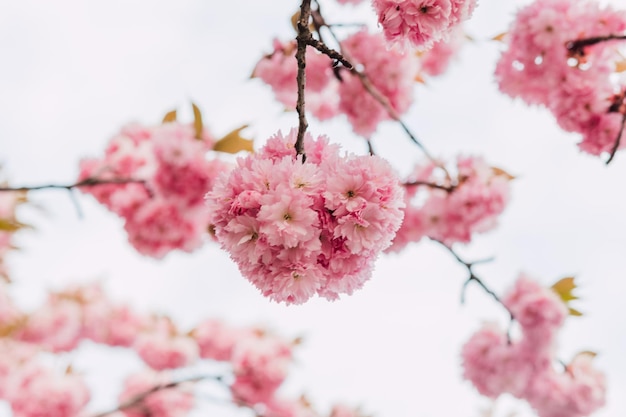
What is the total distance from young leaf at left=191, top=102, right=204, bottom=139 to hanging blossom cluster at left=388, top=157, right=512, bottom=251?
43.9 inches

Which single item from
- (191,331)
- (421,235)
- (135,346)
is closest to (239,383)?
(191,331)

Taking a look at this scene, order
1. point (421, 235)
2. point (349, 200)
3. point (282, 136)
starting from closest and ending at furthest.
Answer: point (349, 200) < point (282, 136) < point (421, 235)

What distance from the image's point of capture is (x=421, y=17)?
4.20 ft

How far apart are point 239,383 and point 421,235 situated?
111 inches

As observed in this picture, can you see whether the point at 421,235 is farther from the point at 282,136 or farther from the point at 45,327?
the point at 45,327

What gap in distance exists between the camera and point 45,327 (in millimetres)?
5969

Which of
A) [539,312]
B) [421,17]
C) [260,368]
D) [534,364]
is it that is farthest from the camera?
[260,368]

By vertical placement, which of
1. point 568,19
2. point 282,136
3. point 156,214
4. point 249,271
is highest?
point 568,19

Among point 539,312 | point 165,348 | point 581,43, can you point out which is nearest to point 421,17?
point 581,43

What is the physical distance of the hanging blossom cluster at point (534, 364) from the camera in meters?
3.42

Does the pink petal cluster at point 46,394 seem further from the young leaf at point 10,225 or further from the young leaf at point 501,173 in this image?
the young leaf at point 501,173

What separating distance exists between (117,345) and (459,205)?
5.14 metres

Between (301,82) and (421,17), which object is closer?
(301,82)

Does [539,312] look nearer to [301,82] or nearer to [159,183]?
[159,183]
